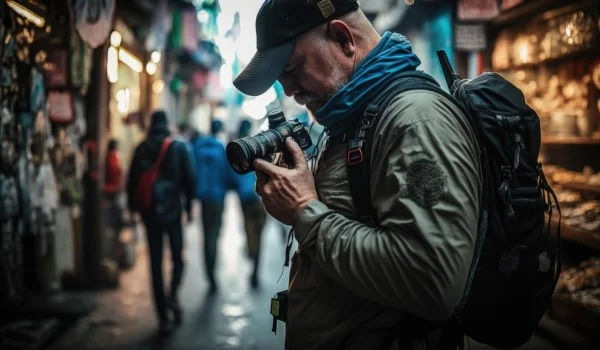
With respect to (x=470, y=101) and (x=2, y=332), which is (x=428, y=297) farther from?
(x=2, y=332)

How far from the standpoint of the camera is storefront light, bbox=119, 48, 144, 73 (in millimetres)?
8559

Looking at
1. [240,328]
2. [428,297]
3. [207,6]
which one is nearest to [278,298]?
[428,297]

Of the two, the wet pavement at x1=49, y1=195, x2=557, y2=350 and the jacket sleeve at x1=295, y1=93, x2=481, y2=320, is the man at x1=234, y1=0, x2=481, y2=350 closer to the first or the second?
the jacket sleeve at x1=295, y1=93, x2=481, y2=320

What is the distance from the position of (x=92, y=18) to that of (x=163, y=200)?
7.76 feet

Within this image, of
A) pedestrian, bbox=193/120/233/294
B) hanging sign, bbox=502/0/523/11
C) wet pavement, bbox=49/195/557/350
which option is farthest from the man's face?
pedestrian, bbox=193/120/233/294

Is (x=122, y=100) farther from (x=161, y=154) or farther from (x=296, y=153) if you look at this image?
(x=296, y=153)

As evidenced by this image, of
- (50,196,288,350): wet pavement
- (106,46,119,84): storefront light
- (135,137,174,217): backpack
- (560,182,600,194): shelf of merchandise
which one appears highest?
(106,46,119,84): storefront light

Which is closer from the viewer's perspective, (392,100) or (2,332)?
(392,100)

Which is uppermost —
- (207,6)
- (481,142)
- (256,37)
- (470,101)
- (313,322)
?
(207,6)

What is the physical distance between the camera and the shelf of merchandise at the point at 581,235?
4510mm

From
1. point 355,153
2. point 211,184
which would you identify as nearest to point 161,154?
point 211,184

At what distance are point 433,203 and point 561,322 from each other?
428 cm

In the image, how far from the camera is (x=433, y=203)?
129 centimetres

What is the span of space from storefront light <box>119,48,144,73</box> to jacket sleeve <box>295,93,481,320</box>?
308 inches
